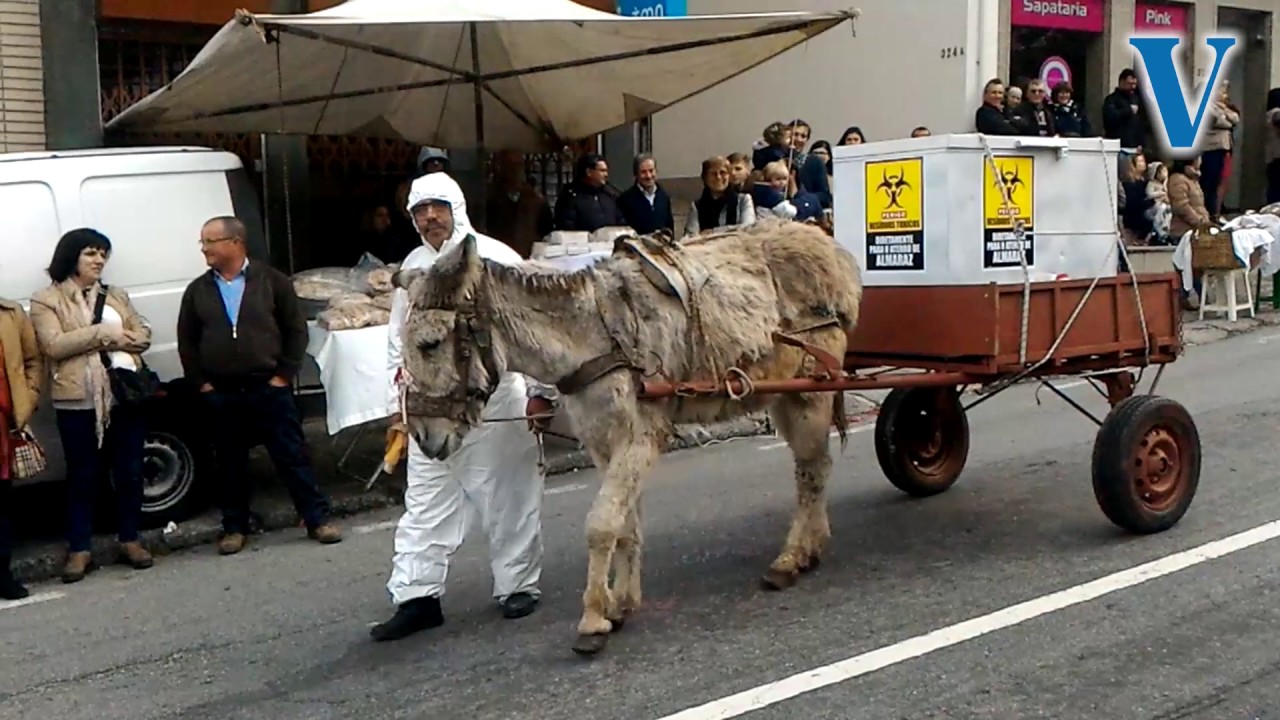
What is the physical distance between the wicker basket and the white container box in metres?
9.22

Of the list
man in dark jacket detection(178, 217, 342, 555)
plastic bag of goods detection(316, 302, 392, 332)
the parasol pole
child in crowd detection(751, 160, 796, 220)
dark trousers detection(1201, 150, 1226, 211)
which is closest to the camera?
man in dark jacket detection(178, 217, 342, 555)

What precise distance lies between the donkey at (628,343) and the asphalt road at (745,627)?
373mm

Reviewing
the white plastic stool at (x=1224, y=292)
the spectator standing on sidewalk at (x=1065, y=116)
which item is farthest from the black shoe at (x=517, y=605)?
the spectator standing on sidewalk at (x=1065, y=116)

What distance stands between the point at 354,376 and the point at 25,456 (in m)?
2.08

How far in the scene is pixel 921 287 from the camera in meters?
6.50

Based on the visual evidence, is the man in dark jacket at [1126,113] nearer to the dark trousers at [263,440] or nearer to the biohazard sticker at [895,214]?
the biohazard sticker at [895,214]

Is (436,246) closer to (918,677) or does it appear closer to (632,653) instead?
(632,653)

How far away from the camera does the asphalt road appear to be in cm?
489

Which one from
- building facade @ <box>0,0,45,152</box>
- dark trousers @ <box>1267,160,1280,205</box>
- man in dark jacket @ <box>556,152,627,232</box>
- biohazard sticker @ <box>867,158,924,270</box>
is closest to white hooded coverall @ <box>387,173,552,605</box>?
biohazard sticker @ <box>867,158,924,270</box>

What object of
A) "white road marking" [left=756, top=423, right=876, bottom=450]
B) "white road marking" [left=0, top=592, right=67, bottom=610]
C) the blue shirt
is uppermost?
the blue shirt

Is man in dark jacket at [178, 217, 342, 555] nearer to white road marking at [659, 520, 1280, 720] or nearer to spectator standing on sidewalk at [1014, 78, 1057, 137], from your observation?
white road marking at [659, 520, 1280, 720]

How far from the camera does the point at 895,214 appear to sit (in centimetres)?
661

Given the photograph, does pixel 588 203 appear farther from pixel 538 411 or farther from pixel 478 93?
pixel 538 411

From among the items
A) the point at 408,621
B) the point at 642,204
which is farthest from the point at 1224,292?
the point at 408,621
